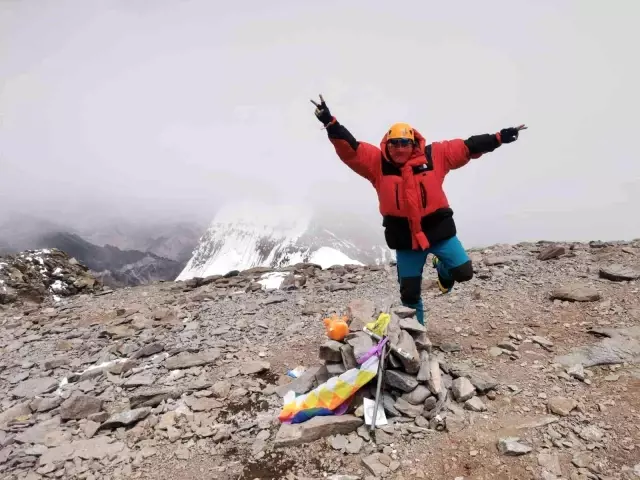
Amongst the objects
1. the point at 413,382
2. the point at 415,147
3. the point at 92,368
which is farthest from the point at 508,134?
the point at 92,368

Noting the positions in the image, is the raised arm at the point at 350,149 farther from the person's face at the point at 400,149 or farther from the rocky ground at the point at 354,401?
the rocky ground at the point at 354,401

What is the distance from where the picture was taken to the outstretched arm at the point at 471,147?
615 centimetres

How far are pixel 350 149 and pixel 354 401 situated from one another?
3590mm

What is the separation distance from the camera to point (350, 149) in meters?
6.00

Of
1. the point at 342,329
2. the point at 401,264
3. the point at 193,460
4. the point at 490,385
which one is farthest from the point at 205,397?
the point at 490,385

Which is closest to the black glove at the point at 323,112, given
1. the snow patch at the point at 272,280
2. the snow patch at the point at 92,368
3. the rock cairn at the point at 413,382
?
the rock cairn at the point at 413,382

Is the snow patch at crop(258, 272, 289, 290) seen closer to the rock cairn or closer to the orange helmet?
the rock cairn

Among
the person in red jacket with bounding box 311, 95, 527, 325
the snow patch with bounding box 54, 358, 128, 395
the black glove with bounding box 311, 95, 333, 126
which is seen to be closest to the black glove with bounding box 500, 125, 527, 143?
the person in red jacket with bounding box 311, 95, 527, 325

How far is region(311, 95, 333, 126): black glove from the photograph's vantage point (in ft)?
18.9

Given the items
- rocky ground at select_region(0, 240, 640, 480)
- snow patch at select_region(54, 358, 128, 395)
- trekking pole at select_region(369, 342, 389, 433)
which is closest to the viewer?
rocky ground at select_region(0, 240, 640, 480)

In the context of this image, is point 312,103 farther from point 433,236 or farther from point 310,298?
point 310,298

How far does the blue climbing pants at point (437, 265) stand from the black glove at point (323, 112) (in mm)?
2390

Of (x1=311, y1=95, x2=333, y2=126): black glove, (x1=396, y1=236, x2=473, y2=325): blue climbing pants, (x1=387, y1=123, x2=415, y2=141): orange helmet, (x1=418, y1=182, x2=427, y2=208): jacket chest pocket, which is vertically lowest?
(x1=396, y1=236, x2=473, y2=325): blue climbing pants

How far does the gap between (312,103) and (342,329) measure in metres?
3.42
